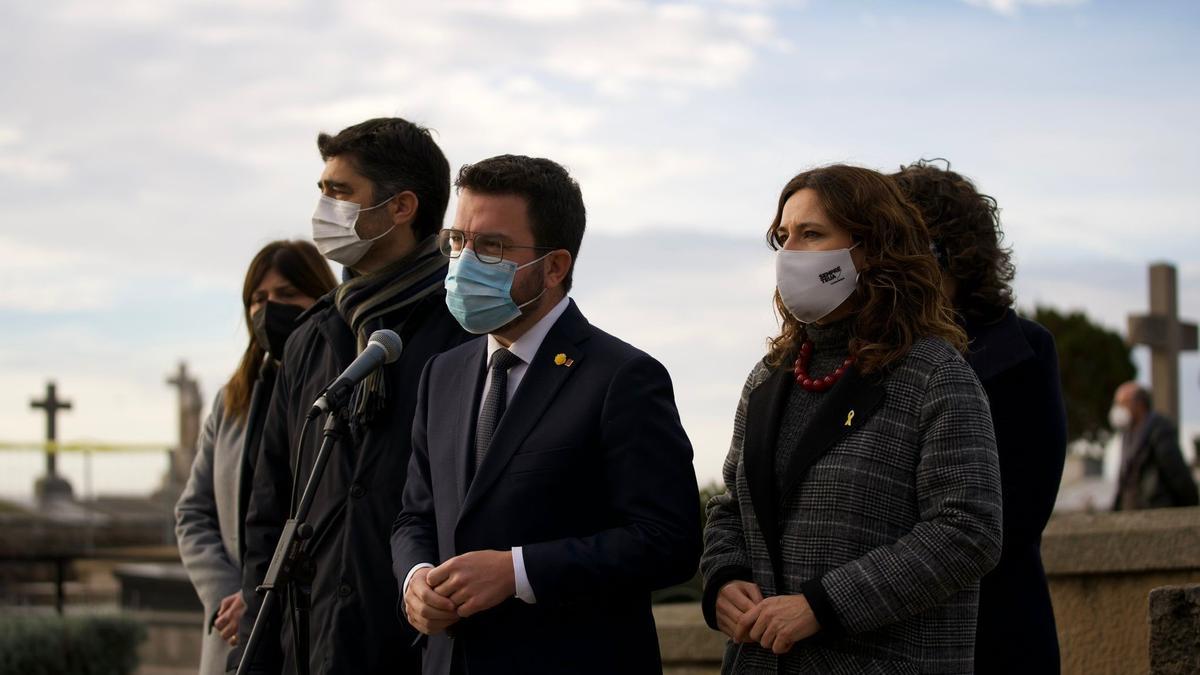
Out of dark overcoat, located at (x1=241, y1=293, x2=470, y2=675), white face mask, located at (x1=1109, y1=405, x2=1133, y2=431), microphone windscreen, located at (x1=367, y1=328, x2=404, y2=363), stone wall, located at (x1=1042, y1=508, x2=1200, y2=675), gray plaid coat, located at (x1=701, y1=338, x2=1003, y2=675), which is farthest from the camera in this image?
white face mask, located at (x1=1109, y1=405, x2=1133, y2=431)

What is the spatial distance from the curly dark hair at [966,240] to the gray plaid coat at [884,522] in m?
0.71

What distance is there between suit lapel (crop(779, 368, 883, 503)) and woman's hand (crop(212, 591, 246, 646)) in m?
2.36

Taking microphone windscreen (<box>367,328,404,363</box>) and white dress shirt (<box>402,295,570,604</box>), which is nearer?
white dress shirt (<box>402,295,570,604</box>)

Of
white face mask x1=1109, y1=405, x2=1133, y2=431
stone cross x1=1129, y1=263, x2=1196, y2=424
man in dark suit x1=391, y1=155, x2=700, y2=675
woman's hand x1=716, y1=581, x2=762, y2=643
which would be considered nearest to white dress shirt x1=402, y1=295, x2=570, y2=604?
man in dark suit x1=391, y1=155, x2=700, y2=675

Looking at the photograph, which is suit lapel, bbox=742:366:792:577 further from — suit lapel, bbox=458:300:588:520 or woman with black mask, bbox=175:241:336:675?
woman with black mask, bbox=175:241:336:675

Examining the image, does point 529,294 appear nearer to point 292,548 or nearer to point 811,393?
point 811,393

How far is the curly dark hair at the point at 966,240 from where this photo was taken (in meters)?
4.38

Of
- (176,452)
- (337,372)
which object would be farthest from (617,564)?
(176,452)

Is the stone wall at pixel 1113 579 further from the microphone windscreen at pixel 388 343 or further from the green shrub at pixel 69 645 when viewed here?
the green shrub at pixel 69 645

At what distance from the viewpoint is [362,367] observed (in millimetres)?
4168

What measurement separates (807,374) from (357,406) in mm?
1380

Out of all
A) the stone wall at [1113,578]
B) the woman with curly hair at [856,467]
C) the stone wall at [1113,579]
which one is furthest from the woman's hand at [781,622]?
the stone wall at [1113,579]

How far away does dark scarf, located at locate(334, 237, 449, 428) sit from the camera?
4.54m

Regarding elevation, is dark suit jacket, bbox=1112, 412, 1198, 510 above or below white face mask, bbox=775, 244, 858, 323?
below
